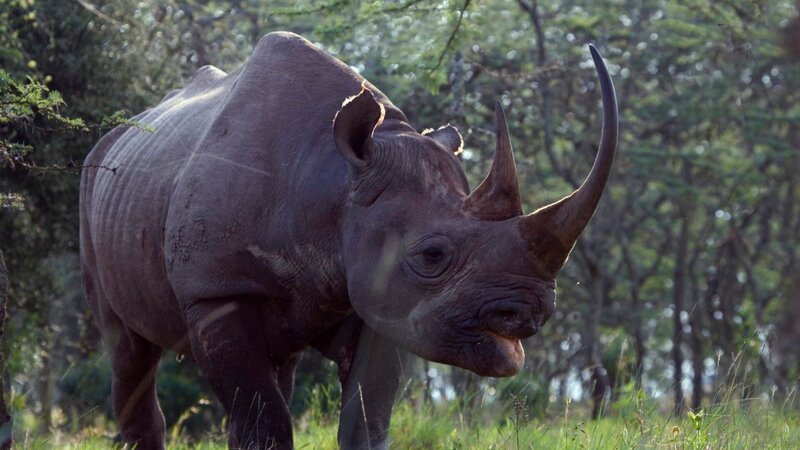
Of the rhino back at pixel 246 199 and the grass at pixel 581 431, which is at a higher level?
the rhino back at pixel 246 199

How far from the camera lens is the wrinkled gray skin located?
15.7 ft

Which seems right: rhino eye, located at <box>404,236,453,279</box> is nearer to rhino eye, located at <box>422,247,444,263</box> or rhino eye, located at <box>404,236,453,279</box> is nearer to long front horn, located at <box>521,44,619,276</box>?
rhino eye, located at <box>422,247,444,263</box>

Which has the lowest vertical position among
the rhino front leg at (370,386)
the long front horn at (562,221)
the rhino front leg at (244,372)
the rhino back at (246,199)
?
the rhino front leg at (370,386)

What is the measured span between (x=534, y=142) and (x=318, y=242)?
985 centimetres

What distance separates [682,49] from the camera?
672 inches

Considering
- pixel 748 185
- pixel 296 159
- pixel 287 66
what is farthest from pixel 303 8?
pixel 748 185

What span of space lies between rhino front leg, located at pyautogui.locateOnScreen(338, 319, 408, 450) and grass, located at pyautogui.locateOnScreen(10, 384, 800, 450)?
27cm

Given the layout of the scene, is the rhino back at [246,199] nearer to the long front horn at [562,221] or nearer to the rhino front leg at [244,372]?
the rhino front leg at [244,372]

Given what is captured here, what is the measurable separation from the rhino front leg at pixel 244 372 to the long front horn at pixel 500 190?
4.17 feet

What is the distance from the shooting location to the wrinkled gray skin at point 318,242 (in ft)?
15.7

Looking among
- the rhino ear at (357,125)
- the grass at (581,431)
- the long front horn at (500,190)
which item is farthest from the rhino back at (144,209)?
the long front horn at (500,190)

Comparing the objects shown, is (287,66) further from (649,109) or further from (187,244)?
(649,109)

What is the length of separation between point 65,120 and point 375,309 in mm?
1439

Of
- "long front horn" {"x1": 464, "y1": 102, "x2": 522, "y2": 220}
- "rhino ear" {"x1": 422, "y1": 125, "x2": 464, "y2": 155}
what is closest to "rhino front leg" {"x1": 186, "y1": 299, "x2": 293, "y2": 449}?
"rhino ear" {"x1": 422, "y1": 125, "x2": 464, "y2": 155}
